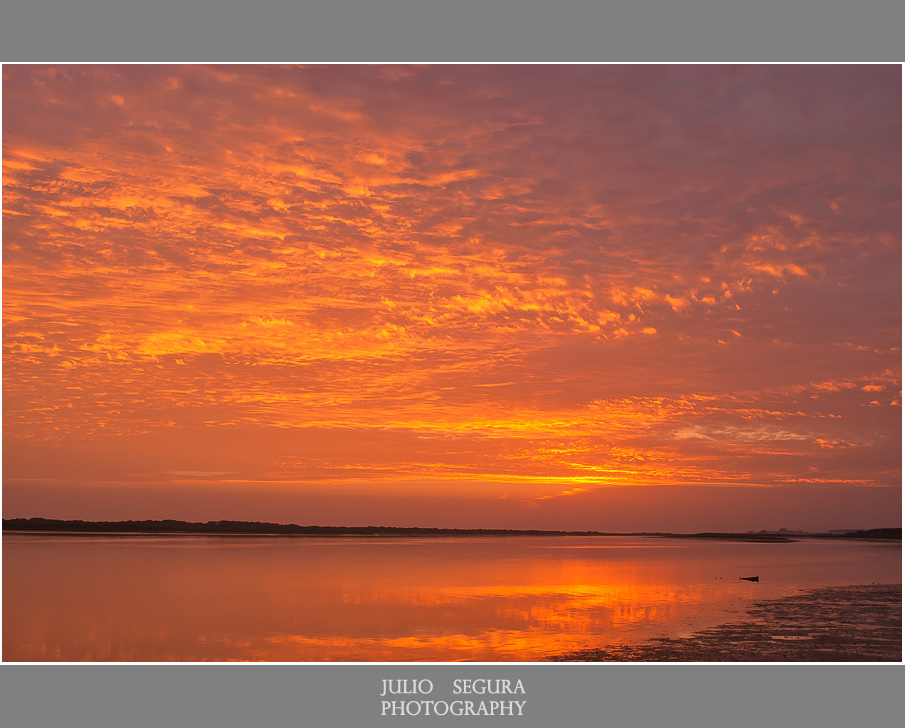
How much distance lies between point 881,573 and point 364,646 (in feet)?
133

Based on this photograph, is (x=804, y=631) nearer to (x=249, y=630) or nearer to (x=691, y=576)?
(x=249, y=630)

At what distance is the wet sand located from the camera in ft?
74.7

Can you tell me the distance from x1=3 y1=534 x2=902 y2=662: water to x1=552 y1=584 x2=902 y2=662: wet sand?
1.24 metres

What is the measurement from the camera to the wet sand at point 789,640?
2278 centimetres

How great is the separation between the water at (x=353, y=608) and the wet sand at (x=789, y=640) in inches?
48.9

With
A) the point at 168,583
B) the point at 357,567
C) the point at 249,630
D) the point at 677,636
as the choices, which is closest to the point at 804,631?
the point at 677,636

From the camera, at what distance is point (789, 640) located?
81.5 feet

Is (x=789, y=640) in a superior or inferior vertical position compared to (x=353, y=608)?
inferior

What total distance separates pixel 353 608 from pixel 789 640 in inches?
646

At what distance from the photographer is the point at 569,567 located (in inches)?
2474

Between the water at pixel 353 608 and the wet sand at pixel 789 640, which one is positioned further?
the water at pixel 353 608

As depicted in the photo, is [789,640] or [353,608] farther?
[353,608]

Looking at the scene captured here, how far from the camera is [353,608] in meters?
33.6
